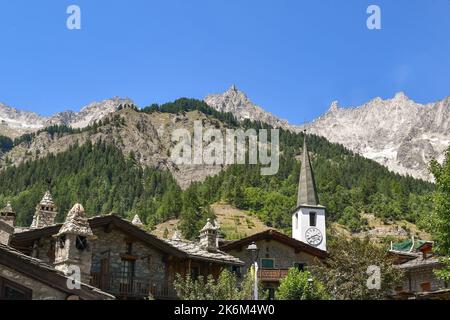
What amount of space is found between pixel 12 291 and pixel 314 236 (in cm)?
4736

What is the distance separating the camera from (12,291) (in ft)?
44.6

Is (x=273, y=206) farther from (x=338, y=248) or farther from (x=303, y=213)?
(x=338, y=248)

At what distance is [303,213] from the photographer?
61.0 m

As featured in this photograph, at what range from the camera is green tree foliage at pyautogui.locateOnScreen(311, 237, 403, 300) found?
115ft

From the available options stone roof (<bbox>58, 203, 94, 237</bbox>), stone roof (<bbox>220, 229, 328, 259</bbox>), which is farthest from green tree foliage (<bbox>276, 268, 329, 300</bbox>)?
stone roof (<bbox>58, 203, 94, 237</bbox>)

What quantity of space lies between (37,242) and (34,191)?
14192 centimetres

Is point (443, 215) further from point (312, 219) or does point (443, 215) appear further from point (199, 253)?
point (312, 219)

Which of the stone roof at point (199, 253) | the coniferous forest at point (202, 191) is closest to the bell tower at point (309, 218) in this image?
the stone roof at point (199, 253)

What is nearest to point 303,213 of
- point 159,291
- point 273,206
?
point 159,291

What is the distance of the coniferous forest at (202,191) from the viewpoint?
461ft

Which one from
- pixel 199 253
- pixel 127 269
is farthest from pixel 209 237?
pixel 127 269

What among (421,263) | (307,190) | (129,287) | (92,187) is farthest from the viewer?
(92,187)
